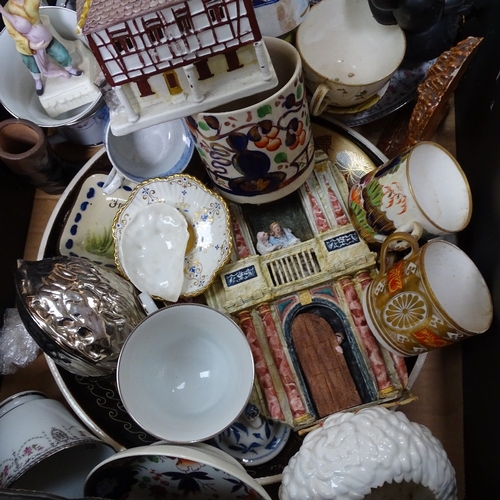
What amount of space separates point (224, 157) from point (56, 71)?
32cm

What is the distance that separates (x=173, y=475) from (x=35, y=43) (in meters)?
0.59

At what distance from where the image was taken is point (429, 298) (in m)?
Answer: 0.62

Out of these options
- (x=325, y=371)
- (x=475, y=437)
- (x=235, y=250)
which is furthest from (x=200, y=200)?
(x=475, y=437)

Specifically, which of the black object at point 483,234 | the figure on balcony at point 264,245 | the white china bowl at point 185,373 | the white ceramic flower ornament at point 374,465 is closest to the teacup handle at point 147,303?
the white china bowl at point 185,373

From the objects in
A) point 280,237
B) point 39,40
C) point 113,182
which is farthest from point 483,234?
point 39,40

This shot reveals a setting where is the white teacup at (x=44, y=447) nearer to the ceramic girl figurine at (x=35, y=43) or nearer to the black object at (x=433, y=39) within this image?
the ceramic girl figurine at (x=35, y=43)

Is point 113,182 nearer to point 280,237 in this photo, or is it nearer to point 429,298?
point 280,237

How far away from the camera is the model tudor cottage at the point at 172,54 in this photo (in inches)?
18.7

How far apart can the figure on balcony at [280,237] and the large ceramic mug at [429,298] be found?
140mm

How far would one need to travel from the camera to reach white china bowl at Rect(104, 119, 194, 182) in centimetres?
81

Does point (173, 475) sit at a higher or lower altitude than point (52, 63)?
lower

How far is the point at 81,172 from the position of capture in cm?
82

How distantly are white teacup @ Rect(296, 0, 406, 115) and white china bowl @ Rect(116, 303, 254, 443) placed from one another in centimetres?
34

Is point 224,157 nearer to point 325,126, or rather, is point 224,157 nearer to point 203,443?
point 325,126
